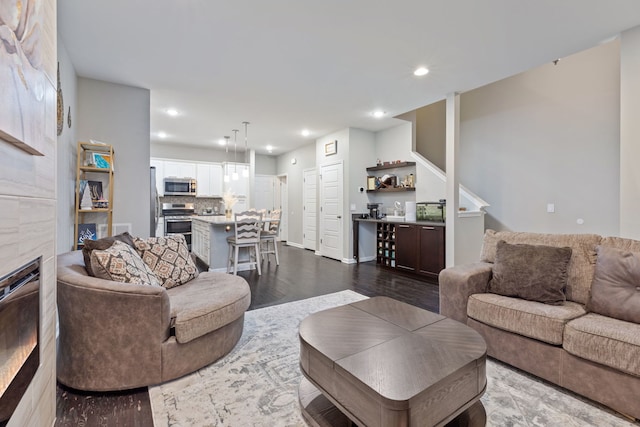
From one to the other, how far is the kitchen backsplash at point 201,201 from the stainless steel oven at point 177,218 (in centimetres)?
34

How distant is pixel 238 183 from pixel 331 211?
2.92m

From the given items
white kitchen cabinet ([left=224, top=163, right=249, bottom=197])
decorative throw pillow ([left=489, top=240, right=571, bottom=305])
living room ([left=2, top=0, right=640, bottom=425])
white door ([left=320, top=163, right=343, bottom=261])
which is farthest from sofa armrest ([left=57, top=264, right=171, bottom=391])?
white kitchen cabinet ([left=224, top=163, right=249, bottom=197])

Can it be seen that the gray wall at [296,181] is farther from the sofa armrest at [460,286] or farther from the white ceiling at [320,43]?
the sofa armrest at [460,286]

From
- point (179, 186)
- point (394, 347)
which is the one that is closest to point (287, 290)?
point (394, 347)

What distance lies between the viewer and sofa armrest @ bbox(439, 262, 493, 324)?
2.31 metres

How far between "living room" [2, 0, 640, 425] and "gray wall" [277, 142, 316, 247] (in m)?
1.43

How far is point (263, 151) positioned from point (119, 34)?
5.71 meters

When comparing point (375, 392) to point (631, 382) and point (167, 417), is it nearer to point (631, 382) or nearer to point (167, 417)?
point (167, 417)

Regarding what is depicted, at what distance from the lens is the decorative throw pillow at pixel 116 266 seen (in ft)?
6.08

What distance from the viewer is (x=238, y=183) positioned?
7.80 m

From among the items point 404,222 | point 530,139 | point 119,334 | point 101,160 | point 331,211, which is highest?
point 530,139

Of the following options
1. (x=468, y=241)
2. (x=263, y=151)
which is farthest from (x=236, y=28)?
(x=263, y=151)

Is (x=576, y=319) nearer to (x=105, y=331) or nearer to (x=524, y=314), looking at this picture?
(x=524, y=314)

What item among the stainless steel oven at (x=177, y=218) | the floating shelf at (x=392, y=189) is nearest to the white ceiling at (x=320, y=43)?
the floating shelf at (x=392, y=189)
